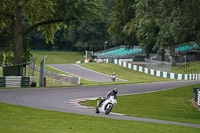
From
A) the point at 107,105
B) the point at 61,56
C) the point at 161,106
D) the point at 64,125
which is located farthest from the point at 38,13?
the point at 61,56

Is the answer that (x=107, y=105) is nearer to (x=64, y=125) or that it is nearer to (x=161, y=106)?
(x=64, y=125)

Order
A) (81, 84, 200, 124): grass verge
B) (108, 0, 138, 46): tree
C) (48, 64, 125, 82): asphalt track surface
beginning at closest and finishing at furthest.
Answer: (81, 84, 200, 124): grass verge → (48, 64, 125, 82): asphalt track surface → (108, 0, 138, 46): tree

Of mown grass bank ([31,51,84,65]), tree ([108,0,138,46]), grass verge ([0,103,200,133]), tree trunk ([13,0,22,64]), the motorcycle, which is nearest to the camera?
grass verge ([0,103,200,133])

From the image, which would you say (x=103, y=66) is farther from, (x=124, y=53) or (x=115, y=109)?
(x=115, y=109)

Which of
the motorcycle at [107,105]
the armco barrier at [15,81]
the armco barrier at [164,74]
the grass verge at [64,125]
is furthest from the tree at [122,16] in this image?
the grass verge at [64,125]

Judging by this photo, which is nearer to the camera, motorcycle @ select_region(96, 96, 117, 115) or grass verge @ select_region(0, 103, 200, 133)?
grass verge @ select_region(0, 103, 200, 133)

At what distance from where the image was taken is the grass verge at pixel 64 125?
12.7 metres

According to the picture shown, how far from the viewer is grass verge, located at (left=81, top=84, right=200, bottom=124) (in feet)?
66.9

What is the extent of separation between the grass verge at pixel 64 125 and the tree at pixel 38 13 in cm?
2082

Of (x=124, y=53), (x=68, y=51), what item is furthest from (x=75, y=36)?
(x=124, y=53)

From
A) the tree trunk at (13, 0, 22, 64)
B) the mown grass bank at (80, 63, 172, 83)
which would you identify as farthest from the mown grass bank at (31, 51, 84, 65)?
the tree trunk at (13, 0, 22, 64)

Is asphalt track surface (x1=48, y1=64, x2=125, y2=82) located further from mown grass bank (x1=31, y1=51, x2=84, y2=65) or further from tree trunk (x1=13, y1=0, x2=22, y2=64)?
mown grass bank (x1=31, y1=51, x2=84, y2=65)

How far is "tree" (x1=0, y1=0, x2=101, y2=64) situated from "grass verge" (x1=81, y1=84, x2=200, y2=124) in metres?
13.1

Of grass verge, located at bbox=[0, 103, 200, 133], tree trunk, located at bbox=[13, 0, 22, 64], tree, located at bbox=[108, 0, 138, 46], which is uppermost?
tree, located at bbox=[108, 0, 138, 46]
